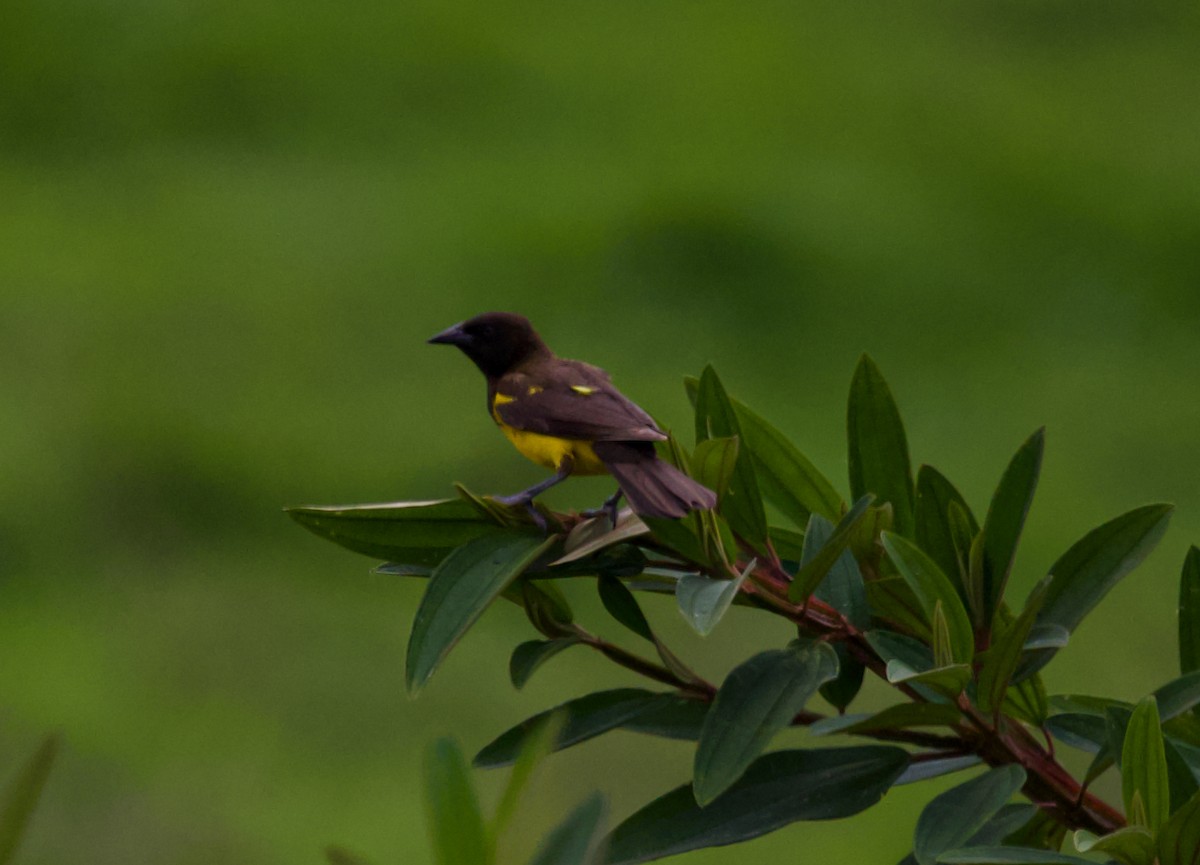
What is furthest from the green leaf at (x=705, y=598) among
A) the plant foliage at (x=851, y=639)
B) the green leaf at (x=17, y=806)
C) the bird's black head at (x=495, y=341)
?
the bird's black head at (x=495, y=341)

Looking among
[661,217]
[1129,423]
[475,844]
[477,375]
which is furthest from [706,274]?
[475,844]

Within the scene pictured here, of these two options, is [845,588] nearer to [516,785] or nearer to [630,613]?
[630,613]

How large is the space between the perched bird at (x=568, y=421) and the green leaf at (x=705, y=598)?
0.9 inches

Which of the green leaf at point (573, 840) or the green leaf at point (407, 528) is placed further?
the green leaf at point (407, 528)

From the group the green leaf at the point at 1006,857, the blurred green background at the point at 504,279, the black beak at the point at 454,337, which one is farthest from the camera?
the blurred green background at the point at 504,279

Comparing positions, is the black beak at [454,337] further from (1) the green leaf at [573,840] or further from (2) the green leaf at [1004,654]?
(1) the green leaf at [573,840]

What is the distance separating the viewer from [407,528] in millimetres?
452

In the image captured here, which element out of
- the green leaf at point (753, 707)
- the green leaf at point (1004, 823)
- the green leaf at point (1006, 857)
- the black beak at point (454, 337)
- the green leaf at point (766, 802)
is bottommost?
the green leaf at point (766, 802)

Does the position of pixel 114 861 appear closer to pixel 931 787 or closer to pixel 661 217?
pixel 931 787

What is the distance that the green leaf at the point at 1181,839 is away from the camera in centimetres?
37

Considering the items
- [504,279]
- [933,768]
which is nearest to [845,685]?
[933,768]

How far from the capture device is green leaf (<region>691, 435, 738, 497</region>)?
443 millimetres

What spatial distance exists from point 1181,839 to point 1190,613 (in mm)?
132

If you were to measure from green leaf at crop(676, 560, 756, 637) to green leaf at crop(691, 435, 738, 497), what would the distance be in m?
A: 0.04
